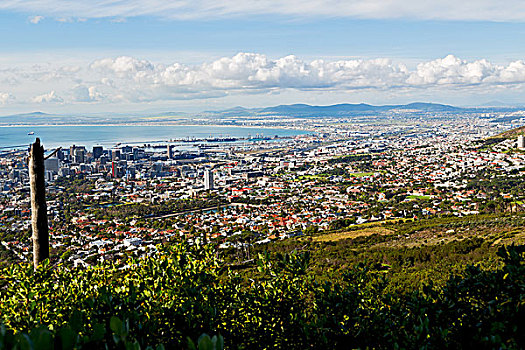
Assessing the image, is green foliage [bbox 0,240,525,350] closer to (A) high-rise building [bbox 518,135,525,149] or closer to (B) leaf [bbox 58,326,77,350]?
(B) leaf [bbox 58,326,77,350]

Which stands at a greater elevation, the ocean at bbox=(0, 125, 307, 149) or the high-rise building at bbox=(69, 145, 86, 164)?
the ocean at bbox=(0, 125, 307, 149)

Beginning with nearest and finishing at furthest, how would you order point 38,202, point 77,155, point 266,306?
point 266,306 → point 38,202 → point 77,155

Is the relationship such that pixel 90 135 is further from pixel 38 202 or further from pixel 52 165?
pixel 38 202

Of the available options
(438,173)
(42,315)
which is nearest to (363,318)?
(42,315)

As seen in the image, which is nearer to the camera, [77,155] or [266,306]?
[266,306]

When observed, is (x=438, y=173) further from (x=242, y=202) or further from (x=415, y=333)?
(x=415, y=333)

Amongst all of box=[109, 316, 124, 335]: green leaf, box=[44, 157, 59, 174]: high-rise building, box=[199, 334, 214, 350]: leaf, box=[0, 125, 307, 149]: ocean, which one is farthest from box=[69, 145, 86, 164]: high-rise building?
box=[199, 334, 214, 350]: leaf

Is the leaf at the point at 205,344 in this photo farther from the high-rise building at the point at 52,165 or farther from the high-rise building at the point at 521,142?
the high-rise building at the point at 521,142

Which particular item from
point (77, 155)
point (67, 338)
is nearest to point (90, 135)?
point (77, 155)
